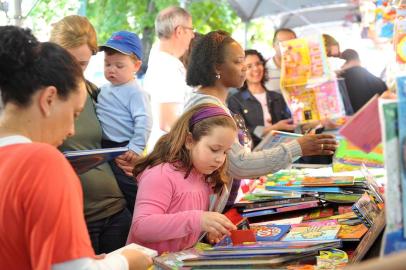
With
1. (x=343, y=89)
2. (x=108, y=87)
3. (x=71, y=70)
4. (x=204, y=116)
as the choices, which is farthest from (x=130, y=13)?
(x=71, y=70)

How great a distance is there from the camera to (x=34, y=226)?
54.6 inches

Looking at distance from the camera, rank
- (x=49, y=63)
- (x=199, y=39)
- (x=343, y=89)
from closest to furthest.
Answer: (x=49, y=63), (x=199, y=39), (x=343, y=89)

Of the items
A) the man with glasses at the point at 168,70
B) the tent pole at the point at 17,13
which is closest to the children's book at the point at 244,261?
the man with glasses at the point at 168,70

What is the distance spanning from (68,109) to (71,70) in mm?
94

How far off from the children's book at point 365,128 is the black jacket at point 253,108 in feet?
12.0

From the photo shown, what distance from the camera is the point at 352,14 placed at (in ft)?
56.3

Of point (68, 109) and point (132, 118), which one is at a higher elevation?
point (68, 109)

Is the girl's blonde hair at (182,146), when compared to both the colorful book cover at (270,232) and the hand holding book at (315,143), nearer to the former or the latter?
the colorful book cover at (270,232)

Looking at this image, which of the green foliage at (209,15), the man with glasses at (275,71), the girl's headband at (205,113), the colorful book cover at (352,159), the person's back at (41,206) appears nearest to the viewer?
the person's back at (41,206)

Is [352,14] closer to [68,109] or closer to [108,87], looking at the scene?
[108,87]

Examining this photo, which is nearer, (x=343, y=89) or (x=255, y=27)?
(x=343, y=89)

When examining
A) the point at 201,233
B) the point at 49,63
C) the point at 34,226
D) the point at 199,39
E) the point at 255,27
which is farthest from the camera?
the point at 255,27

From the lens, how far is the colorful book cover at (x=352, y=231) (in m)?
2.25

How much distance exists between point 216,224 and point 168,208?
0.33 m
